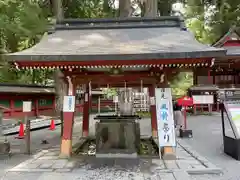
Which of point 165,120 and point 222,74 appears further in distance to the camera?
point 222,74

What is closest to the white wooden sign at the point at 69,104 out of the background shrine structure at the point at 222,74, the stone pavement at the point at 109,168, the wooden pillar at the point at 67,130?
the wooden pillar at the point at 67,130

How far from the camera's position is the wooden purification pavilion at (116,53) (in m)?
7.06

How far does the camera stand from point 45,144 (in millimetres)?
11414

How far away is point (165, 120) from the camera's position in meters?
8.25

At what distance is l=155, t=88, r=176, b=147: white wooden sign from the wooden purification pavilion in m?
0.26

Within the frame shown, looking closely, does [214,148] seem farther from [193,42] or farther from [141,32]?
[141,32]

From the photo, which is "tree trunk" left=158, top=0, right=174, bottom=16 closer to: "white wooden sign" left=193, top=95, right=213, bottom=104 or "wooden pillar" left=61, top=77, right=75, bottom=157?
"white wooden sign" left=193, top=95, right=213, bottom=104

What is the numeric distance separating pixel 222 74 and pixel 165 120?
1916 cm

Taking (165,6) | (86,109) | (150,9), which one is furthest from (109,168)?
(165,6)

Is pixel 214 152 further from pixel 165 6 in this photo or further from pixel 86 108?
pixel 165 6

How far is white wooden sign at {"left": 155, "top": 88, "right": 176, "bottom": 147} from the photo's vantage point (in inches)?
323

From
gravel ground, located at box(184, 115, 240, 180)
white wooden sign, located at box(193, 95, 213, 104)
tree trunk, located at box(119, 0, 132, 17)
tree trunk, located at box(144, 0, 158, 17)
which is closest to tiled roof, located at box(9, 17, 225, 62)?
gravel ground, located at box(184, 115, 240, 180)

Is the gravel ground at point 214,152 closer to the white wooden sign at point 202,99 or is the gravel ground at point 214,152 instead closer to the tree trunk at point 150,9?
the white wooden sign at point 202,99

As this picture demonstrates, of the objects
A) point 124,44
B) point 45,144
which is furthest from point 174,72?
point 45,144
